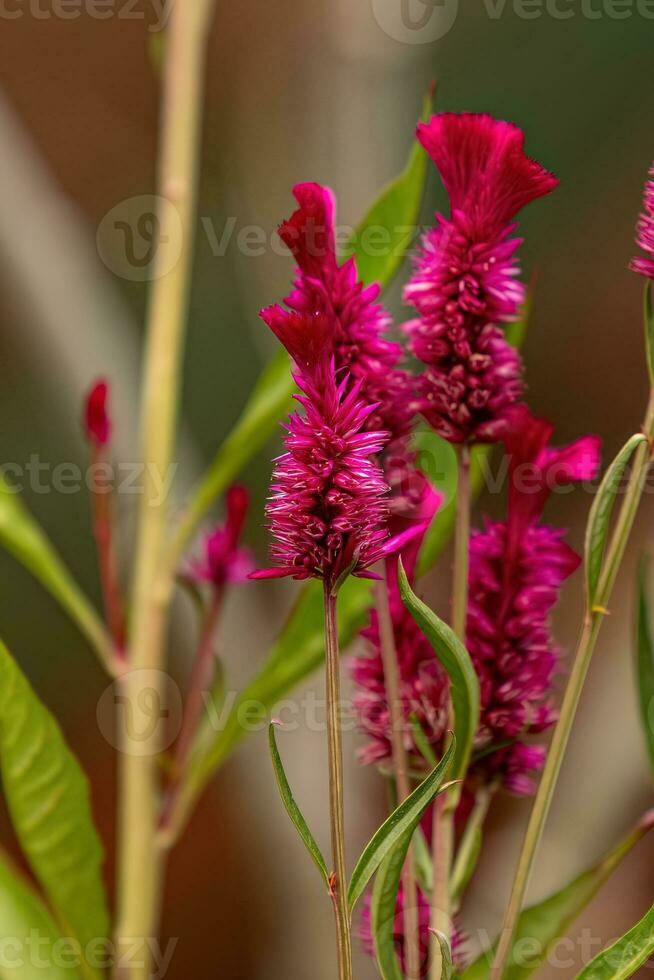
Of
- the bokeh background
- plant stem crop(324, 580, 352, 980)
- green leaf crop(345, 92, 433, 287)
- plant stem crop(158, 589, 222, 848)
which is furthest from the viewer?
the bokeh background

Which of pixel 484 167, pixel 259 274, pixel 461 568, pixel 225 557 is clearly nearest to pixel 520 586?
pixel 461 568

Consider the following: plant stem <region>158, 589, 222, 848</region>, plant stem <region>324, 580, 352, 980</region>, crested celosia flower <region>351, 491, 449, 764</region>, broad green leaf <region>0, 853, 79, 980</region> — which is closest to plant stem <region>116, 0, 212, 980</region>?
plant stem <region>158, 589, 222, 848</region>

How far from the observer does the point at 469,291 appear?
0.33m

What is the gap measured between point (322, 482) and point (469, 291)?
10cm

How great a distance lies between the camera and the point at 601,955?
32 cm

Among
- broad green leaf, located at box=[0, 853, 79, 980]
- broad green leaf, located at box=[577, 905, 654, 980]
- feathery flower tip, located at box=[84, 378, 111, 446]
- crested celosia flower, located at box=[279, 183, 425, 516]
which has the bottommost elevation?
broad green leaf, located at box=[0, 853, 79, 980]

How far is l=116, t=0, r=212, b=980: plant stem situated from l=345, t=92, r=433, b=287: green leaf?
0.19m

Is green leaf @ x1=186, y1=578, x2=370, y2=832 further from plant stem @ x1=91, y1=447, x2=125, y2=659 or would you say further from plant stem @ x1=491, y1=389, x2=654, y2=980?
plant stem @ x1=491, y1=389, x2=654, y2=980

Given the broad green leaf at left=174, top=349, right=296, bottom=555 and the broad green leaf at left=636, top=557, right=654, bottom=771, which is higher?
the broad green leaf at left=174, top=349, right=296, bottom=555

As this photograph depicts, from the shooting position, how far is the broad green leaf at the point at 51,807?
40cm

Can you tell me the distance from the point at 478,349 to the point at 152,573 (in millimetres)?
369

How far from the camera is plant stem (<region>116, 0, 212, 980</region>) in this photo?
62 cm

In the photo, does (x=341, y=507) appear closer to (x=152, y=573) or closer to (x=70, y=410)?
(x=152, y=573)

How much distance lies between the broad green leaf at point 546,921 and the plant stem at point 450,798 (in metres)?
0.06
